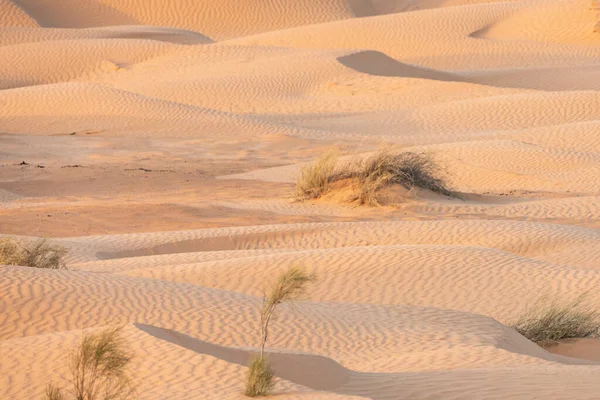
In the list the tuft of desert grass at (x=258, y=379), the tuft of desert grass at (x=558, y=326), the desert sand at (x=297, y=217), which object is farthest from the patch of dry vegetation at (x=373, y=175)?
the tuft of desert grass at (x=258, y=379)

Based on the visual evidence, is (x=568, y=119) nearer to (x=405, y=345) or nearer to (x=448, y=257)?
(x=448, y=257)

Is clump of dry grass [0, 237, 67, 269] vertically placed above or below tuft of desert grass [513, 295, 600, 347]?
above

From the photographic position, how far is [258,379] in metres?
6.07

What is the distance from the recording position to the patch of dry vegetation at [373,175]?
1808 cm

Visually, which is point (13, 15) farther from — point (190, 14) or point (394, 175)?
point (394, 175)

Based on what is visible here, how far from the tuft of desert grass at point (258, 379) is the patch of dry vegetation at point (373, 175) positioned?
11874 millimetres

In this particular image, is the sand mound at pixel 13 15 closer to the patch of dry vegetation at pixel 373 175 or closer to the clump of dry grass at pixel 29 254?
the patch of dry vegetation at pixel 373 175

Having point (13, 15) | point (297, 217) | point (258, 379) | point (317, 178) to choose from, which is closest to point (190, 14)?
point (13, 15)

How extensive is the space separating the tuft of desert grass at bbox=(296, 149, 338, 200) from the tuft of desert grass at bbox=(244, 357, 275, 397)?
12.4 metres

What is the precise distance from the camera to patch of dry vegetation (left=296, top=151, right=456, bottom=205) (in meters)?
18.1

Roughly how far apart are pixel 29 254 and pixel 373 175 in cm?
757

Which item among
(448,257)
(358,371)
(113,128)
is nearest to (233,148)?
(113,128)

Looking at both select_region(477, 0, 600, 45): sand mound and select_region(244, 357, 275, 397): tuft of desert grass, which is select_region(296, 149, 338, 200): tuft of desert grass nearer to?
select_region(244, 357, 275, 397): tuft of desert grass

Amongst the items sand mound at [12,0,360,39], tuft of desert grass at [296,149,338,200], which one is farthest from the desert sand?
sand mound at [12,0,360,39]
